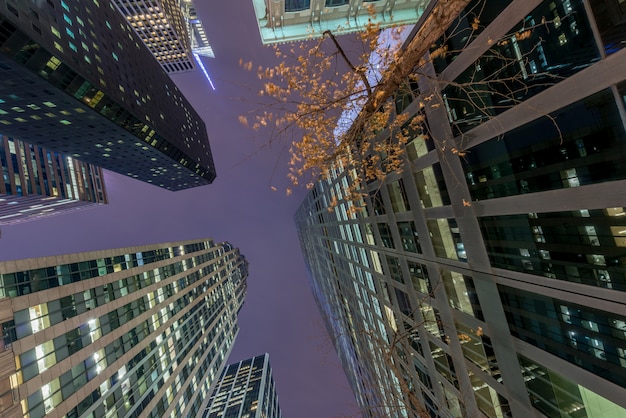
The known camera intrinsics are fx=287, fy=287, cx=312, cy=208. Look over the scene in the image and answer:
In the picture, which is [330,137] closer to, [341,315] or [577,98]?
[577,98]

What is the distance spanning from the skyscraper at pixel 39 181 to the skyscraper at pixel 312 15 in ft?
407

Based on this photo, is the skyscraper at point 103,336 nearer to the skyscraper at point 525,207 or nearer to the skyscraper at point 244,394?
the skyscraper at point 525,207

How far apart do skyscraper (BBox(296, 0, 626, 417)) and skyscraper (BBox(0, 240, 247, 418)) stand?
2806 centimetres

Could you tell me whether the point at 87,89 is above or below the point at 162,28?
below

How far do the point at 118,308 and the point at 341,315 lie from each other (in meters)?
31.1

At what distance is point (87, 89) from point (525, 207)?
85.9 metres

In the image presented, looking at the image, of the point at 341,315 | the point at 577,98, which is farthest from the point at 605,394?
the point at 341,315

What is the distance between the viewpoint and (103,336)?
32594 mm

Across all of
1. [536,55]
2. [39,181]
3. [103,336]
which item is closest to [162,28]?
[39,181]

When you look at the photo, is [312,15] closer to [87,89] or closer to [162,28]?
[87,89]

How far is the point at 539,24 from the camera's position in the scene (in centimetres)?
745

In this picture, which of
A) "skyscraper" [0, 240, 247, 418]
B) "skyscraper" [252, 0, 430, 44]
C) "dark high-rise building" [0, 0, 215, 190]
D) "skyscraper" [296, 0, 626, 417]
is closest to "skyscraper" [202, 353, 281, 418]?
"skyscraper" [0, 240, 247, 418]

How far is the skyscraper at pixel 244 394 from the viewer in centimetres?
9868

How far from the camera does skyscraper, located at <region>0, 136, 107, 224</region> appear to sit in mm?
101500
